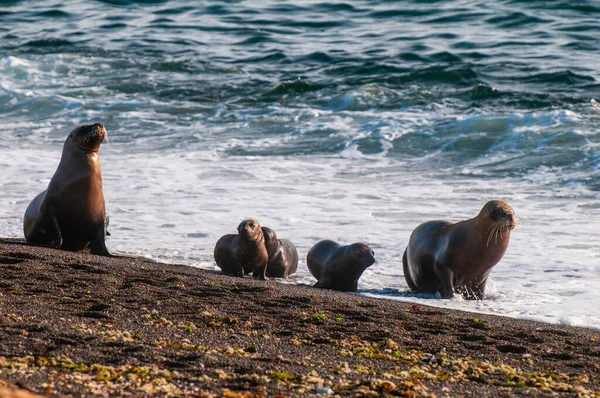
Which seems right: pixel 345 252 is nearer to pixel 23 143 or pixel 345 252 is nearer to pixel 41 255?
pixel 41 255

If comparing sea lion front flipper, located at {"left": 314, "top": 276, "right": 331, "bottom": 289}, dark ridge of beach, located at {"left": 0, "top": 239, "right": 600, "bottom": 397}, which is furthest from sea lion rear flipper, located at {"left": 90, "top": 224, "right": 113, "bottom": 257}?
sea lion front flipper, located at {"left": 314, "top": 276, "right": 331, "bottom": 289}

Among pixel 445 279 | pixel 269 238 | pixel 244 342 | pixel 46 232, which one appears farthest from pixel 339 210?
pixel 244 342

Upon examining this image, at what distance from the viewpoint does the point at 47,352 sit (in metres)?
4.09

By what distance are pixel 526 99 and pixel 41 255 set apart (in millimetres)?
12175

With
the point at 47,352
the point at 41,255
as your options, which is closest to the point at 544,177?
the point at 41,255

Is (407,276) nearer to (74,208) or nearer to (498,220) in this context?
(498,220)

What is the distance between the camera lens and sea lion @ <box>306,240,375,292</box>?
7.70 m

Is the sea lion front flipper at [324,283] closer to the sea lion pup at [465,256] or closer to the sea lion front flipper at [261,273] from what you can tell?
the sea lion front flipper at [261,273]

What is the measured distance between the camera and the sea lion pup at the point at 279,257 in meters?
8.30

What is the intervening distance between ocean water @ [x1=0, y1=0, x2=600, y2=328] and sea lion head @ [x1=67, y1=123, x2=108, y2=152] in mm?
1020

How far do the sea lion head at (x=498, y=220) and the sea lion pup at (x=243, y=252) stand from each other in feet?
6.11

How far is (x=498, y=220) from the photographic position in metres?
7.68

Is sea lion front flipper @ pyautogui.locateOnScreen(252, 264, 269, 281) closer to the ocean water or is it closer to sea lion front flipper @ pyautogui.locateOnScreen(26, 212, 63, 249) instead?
the ocean water

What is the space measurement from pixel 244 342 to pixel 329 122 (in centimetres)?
1211
